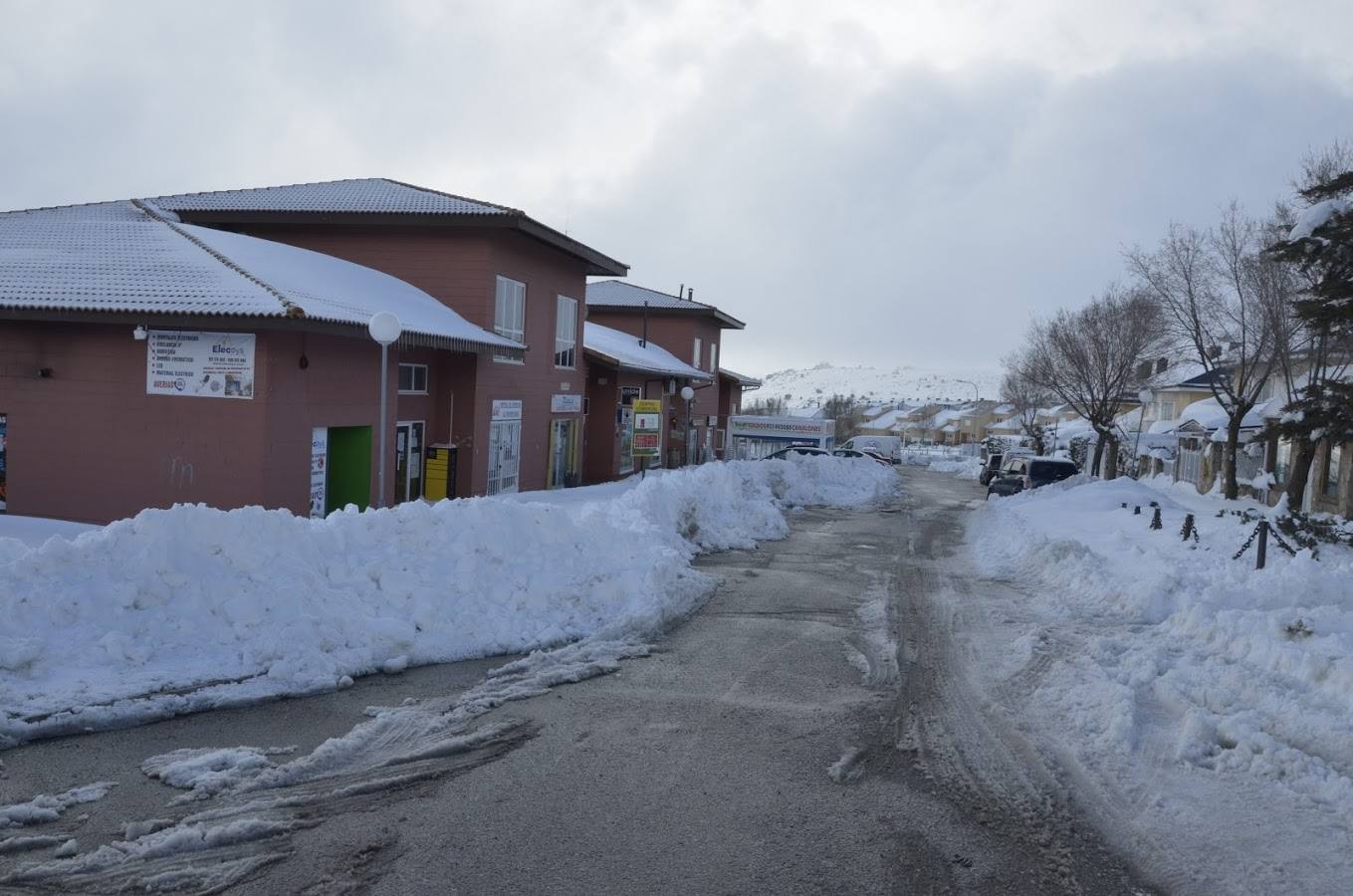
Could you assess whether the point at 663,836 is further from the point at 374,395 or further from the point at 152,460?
the point at 374,395

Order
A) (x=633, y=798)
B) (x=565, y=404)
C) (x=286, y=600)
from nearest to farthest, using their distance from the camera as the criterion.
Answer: (x=633, y=798)
(x=286, y=600)
(x=565, y=404)

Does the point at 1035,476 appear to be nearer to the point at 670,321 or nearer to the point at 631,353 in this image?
the point at 631,353

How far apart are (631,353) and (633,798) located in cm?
3103

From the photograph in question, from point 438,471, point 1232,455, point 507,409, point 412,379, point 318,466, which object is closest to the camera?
point 318,466

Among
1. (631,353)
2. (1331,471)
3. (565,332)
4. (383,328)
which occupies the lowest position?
(1331,471)

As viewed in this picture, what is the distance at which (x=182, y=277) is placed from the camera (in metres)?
15.7

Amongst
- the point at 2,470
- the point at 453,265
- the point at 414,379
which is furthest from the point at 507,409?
the point at 2,470

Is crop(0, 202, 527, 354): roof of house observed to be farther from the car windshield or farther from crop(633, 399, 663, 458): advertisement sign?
the car windshield

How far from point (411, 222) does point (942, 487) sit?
31615mm

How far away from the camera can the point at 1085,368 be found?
45719 mm

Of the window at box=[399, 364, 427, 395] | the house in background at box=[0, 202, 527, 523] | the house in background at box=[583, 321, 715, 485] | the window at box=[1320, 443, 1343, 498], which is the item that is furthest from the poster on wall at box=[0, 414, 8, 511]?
the window at box=[1320, 443, 1343, 498]

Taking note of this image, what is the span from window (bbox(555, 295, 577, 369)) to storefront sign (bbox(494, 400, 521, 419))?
307cm

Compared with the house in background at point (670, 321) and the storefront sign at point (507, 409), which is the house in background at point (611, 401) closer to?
the storefront sign at point (507, 409)

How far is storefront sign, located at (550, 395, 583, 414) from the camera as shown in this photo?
2706 centimetres
